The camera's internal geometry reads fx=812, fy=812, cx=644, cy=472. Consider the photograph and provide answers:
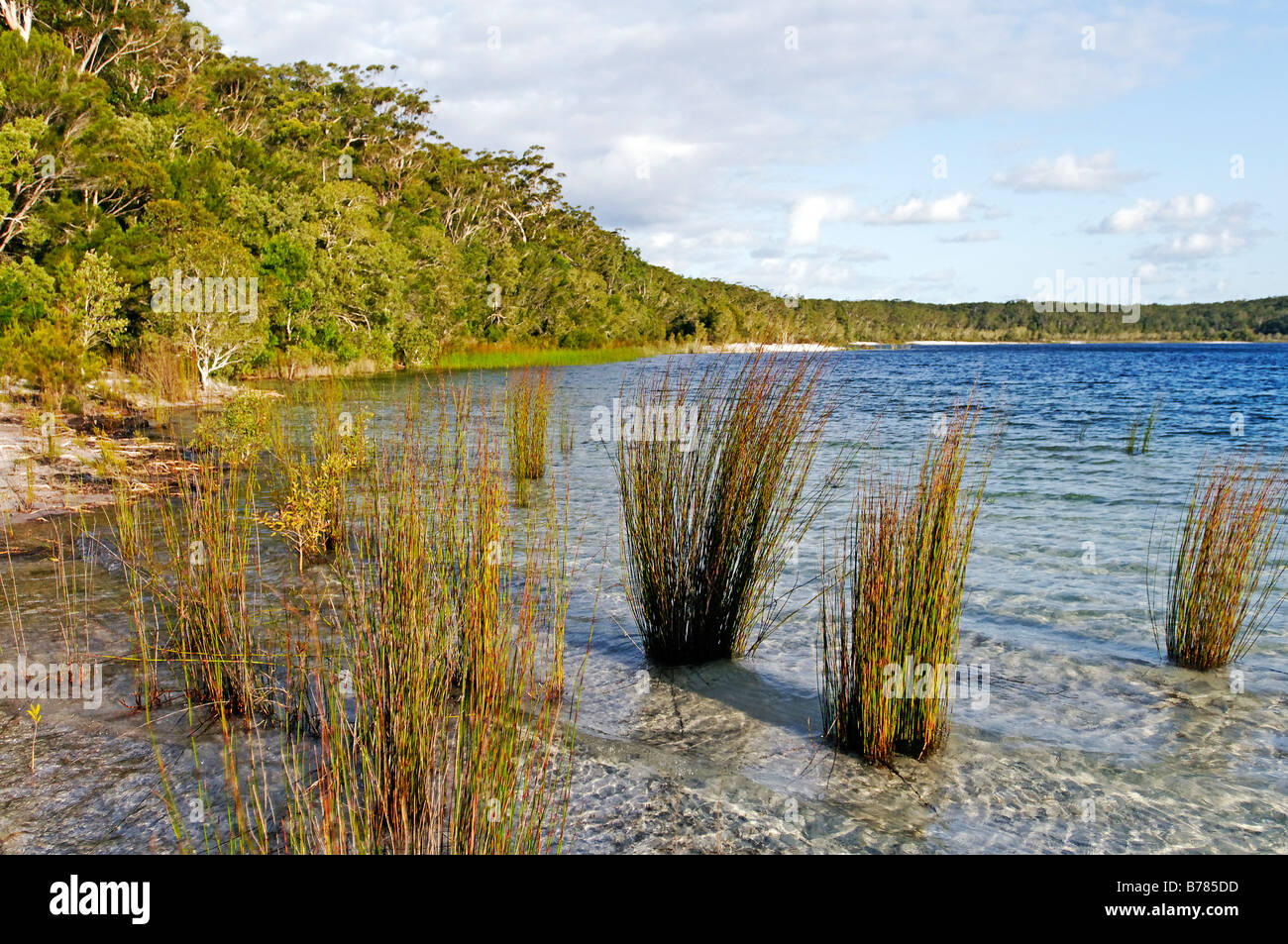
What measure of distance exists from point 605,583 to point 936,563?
2.99 meters

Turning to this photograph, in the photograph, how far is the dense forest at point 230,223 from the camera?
52.5 ft

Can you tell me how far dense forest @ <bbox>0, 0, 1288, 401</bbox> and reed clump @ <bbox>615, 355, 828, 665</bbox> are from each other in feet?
1.40

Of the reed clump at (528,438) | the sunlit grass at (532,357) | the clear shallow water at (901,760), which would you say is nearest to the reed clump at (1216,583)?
the clear shallow water at (901,760)

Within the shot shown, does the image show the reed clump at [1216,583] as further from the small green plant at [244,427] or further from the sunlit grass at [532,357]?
the sunlit grass at [532,357]

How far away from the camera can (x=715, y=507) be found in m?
3.94

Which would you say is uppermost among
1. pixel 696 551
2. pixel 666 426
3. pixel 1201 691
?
pixel 666 426

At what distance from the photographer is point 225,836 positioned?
2.55 m

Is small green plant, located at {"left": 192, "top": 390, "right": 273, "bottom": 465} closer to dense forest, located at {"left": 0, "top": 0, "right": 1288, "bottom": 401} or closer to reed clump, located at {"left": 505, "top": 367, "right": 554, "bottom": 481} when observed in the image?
reed clump, located at {"left": 505, "top": 367, "right": 554, "bottom": 481}

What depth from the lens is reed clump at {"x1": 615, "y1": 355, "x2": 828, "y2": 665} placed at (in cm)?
389

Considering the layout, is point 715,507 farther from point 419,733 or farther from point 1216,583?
point 1216,583


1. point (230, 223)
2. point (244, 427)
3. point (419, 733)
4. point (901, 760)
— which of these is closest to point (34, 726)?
point (419, 733)
